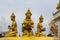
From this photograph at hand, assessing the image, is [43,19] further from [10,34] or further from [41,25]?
[10,34]

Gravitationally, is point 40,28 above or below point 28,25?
below

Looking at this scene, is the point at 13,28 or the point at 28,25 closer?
the point at 28,25

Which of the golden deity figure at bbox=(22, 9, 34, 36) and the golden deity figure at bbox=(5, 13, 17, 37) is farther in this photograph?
the golden deity figure at bbox=(5, 13, 17, 37)

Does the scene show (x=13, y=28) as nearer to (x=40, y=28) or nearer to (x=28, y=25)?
(x=28, y=25)

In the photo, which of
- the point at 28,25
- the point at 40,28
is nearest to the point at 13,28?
the point at 28,25

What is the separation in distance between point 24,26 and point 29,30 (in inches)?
11.3

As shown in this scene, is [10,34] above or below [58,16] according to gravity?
below

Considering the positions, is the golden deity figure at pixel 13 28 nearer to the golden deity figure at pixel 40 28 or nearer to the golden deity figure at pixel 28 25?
the golden deity figure at pixel 28 25

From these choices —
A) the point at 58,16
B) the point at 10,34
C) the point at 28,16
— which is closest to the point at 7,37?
the point at 10,34

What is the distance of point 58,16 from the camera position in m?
27.6

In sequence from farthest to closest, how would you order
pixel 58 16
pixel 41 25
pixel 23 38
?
1. pixel 58 16
2. pixel 41 25
3. pixel 23 38

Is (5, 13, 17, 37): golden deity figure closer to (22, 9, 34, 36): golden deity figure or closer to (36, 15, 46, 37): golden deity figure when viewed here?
(22, 9, 34, 36): golden deity figure

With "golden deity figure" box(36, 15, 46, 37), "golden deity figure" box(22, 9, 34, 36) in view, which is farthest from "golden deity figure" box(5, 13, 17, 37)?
"golden deity figure" box(36, 15, 46, 37)

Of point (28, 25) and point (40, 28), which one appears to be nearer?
point (28, 25)
